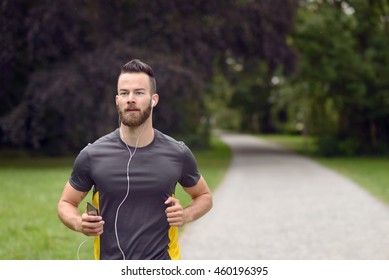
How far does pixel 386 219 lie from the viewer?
8.80 metres

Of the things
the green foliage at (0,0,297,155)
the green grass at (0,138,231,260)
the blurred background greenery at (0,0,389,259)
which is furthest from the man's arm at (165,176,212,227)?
the green foliage at (0,0,297,155)

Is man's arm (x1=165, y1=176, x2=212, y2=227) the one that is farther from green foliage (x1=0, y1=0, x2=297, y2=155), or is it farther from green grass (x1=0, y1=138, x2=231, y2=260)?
green foliage (x1=0, y1=0, x2=297, y2=155)

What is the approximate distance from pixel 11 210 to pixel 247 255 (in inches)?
185

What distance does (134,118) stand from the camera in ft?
7.38

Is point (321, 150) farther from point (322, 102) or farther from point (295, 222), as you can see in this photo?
point (295, 222)

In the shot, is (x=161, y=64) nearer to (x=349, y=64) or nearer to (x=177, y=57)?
(x=177, y=57)

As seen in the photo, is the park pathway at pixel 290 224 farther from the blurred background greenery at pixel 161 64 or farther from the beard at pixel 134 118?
the beard at pixel 134 118

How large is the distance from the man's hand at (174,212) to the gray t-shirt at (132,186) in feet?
0.19

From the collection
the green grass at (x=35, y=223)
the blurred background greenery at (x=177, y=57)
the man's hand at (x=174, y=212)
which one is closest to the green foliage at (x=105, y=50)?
the blurred background greenery at (x=177, y=57)

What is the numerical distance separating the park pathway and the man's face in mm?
4163

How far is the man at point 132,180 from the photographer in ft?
7.45

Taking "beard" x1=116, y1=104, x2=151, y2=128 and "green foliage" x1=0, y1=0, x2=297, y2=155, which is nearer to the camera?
"beard" x1=116, y1=104, x2=151, y2=128

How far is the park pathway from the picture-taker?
6543 mm
